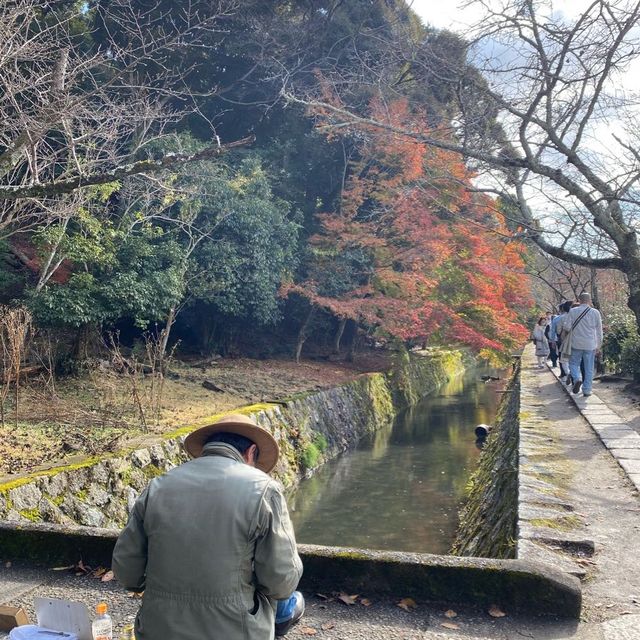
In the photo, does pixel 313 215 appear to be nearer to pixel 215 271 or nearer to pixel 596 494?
pixel 215 271

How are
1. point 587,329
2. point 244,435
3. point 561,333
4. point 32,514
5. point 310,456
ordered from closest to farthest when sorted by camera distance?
1. point 244,435
2. point 32,514
3. point 587,329
4. point 561,333
5. point 310,456

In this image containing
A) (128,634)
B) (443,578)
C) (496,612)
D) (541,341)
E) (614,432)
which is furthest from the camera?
(541,341)

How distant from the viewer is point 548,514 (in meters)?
5.34

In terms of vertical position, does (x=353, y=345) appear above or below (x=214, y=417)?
above

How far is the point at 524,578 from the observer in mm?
3891

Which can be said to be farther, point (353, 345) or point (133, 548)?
point (353, 345)

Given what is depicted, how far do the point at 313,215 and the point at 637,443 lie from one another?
1501 cm

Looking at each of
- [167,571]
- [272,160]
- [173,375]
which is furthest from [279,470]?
[272,160]

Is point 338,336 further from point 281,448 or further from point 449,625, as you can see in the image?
point 449,625

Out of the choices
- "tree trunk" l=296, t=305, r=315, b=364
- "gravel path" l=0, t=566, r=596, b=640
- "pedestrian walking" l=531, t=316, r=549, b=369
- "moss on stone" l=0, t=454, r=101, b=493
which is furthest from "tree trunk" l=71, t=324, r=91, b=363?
"pedestrian walking" l=531, t=316, r=549, b=369

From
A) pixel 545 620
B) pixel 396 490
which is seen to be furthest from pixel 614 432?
pixel 545 620

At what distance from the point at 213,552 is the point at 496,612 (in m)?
2.31

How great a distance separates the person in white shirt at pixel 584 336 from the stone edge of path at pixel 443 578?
7870 mm

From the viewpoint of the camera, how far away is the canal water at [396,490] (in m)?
9.80
